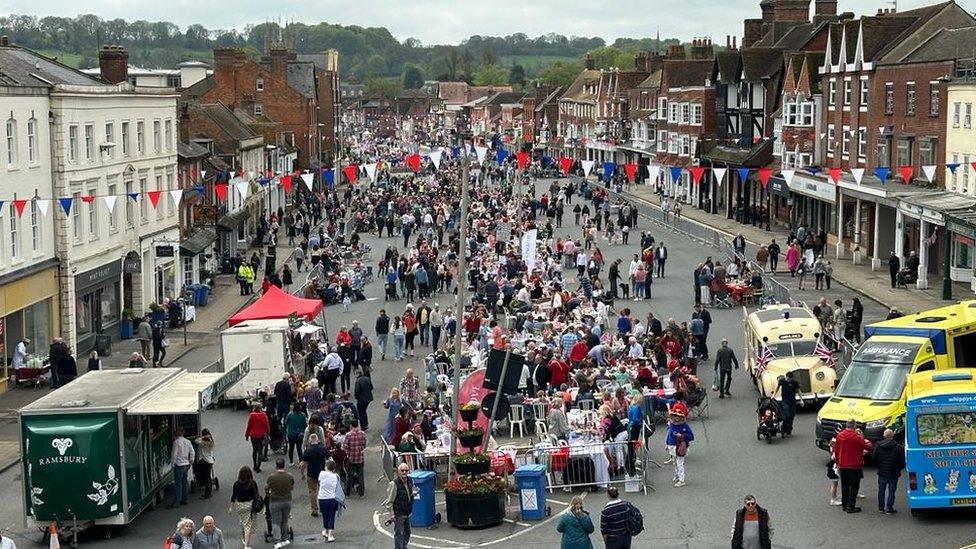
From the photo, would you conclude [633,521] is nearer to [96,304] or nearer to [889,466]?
[889,466]

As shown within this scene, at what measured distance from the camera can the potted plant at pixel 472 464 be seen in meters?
22.3

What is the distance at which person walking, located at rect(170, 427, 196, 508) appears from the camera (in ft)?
77.3

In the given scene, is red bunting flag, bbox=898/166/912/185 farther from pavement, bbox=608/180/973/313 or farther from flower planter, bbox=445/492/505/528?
flower planter, bbox=445/492/505/528

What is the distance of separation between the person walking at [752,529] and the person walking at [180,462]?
9701 mm

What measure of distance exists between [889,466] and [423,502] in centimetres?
706

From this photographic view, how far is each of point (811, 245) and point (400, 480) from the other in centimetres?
3538

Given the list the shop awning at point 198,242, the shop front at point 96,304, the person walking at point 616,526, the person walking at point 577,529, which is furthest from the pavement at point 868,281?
the person walking at point 577,529

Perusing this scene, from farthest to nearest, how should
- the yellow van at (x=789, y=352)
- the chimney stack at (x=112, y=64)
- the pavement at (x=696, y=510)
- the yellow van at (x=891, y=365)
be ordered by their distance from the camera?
1. the chimney stack at (x=112, y=64)
2. the yellow van at (x=789, y=352)
3. the yellow van at (x=891, y=365)
4. the pavement at (x=696, y=510)

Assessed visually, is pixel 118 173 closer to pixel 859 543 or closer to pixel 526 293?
pixel 526 293

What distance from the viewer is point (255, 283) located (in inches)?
2240

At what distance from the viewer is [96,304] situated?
43344 millimetres

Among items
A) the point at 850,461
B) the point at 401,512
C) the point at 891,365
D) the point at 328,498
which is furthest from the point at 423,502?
the point at 891,365

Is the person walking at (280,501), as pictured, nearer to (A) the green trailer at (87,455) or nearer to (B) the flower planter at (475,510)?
(A) the green trailer at (87,455)

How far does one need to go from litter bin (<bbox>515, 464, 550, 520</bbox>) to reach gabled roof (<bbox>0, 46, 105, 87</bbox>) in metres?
20.5
